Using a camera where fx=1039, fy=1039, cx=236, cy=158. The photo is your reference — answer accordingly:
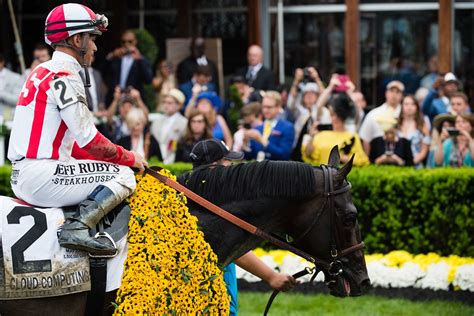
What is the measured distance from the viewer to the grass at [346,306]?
895 centimetres

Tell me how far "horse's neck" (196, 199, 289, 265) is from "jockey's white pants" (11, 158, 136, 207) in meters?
0.47

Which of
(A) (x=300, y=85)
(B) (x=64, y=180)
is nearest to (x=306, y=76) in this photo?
(A) (x=300, y=85)

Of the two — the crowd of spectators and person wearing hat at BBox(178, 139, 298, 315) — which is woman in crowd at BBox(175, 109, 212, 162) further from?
person wearing hat at BBox(178, 139, 298, 315)

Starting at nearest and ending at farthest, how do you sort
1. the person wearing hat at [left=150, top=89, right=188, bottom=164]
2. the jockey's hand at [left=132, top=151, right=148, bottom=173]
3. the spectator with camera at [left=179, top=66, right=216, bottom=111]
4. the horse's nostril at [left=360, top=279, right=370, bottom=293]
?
1. the jockey's hand at [left=132, top=151, right=148, bottom=173]
2. the horse's nostril at [left=360, top=279, right=370, bottom=293]
3. the person wearing hat at [left=150, top=89, right=188, bottom=164]
4. the spectator with camera at [left=179, top=66, right=216, bottom=111]

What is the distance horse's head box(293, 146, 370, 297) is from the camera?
5398mm

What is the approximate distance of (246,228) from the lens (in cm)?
541

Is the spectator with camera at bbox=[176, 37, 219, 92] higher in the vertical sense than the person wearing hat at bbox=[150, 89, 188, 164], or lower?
higher

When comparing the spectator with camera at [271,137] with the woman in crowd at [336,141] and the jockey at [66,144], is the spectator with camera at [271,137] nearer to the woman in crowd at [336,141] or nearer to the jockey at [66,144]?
the woman in crowd at [336,141]

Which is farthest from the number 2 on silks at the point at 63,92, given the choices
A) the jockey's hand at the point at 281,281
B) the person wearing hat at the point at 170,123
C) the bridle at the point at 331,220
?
the person wearing hat at the point at 170,123

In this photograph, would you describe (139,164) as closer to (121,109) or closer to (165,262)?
(165,262)

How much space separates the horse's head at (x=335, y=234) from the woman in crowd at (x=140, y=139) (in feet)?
19.7

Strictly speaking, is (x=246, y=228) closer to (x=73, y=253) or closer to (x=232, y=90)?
(x=73, y=253)

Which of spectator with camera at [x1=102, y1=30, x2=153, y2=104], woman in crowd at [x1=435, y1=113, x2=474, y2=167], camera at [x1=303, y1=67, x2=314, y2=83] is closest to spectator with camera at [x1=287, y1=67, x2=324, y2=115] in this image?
camera at [x1=303, y1=67, x2=314, y2=83]

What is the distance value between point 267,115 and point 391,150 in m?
1.41
